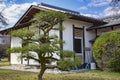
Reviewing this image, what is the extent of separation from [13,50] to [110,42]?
643cm

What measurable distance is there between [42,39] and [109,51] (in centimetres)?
538

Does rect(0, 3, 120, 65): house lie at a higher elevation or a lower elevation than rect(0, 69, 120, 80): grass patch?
higher

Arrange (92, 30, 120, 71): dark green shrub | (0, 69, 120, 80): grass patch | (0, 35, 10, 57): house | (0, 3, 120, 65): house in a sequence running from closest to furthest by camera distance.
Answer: (0, 69, 120, 80): grass patch → (92, 30, 120, 71): dark green shrub → (0, 3, 120, 65): house → (0, 35, 10, 57): house

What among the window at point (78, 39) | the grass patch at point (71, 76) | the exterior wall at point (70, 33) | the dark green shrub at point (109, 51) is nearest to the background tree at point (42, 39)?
the grass patch at point (71, 76)

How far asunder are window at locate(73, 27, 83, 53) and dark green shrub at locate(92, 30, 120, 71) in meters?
2.47

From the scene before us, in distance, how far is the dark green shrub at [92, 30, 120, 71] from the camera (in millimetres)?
12625

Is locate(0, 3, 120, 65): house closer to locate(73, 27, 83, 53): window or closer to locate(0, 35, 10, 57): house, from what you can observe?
locate(73, 27, 83, 53): window

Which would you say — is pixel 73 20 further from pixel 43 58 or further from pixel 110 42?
pixel 43 58

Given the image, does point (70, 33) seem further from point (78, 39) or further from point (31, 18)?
point (31, 18)

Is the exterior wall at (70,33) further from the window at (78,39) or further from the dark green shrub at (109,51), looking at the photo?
the dark green shrub at (109,51)

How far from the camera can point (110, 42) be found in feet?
42.5

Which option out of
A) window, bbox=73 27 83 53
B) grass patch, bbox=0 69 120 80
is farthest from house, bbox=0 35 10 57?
grass patch, bbox=0 69 120 80

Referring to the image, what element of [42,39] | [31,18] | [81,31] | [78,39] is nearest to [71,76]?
[42,39]

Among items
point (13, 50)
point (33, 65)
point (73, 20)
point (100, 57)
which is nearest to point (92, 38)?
point (73, 20)
